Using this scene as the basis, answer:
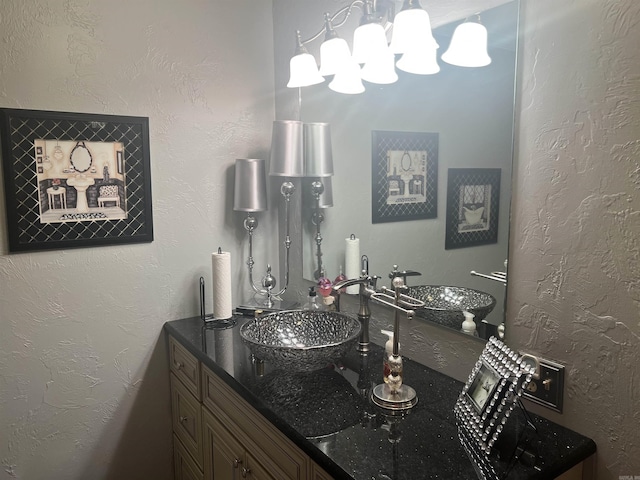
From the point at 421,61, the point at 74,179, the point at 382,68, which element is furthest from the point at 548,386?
the point at 74,179

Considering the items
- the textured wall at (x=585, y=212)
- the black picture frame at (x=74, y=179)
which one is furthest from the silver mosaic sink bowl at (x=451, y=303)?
the black picture frame at (x=74, y=179)

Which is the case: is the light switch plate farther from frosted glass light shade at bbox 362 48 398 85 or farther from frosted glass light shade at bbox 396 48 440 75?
frosted glass light shade at bbox 362 48 398 85

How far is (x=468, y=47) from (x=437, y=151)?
1.04ft

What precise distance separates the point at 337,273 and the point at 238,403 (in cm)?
71

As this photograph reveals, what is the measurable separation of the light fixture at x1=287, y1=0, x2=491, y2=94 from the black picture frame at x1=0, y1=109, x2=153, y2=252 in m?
0.75

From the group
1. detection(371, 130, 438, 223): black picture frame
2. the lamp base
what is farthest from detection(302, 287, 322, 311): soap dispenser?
the lamp base

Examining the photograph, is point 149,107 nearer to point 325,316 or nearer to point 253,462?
point 325,316

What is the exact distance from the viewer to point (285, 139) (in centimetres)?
210

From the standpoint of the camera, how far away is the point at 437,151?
157cm

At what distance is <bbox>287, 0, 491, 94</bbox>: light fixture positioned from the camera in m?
1.43

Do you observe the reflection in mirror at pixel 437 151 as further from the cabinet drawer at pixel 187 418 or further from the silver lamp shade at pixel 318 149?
the cabinet drawer at pixel 187 418

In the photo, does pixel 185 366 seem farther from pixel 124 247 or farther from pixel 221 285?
pixel 124 247

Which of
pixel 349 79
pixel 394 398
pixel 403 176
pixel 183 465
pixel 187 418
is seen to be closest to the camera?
pixel 394 398

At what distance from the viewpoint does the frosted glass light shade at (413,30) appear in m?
1.43
